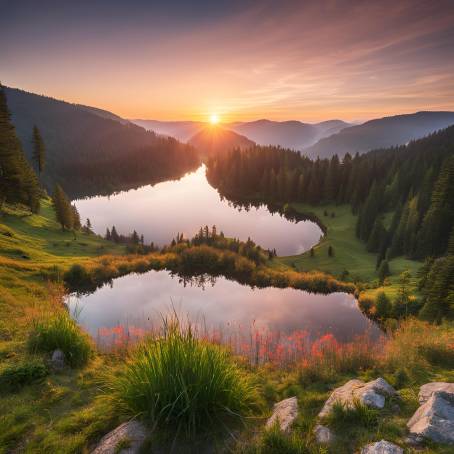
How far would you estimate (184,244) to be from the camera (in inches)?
2518

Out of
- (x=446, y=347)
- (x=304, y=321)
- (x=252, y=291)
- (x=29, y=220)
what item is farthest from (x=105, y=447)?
(x=29, y=220)

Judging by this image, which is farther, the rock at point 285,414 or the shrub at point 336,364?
the shrub at point 336,364

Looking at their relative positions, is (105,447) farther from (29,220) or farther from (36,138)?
(36,138)

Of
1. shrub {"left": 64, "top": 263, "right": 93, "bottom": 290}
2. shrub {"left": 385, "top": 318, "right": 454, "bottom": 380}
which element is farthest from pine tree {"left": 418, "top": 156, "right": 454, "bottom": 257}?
shrub {"left": 64, "top": 263, "right": 93, "bottom": 290}

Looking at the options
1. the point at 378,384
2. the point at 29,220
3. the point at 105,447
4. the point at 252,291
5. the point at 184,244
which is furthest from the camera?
the point at 184,244

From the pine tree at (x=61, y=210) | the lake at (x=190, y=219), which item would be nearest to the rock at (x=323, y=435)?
the pine tree at (x=61, y=210)

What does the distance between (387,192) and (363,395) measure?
117 meters

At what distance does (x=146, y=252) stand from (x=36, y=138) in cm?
4637

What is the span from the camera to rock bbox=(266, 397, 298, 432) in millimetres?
5745

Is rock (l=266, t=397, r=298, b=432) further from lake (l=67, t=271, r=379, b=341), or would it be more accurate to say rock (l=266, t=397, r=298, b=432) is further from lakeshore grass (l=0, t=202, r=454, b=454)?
lake (l=67, t=271, r=379, b=341)

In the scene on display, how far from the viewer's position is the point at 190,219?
122500 millimetres

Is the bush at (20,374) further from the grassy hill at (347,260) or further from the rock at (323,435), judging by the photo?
the grassy hill at (347,260)

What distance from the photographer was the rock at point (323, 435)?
4989 mm

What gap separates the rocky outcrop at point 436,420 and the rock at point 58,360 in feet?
32.3
